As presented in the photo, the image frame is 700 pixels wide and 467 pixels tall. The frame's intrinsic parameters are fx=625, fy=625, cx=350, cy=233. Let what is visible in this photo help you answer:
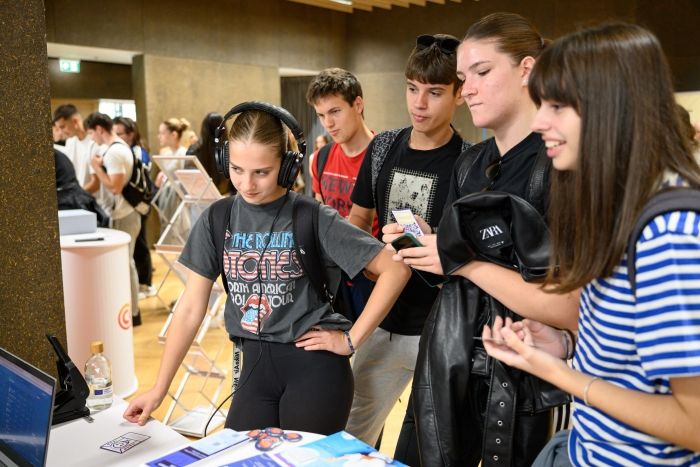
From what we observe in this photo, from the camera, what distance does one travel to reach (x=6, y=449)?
4.49 feet

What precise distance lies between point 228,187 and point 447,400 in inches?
125

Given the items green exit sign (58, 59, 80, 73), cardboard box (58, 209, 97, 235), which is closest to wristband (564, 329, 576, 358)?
cardboard box (58, 209, 97, 235)

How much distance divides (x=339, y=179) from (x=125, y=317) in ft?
5.51

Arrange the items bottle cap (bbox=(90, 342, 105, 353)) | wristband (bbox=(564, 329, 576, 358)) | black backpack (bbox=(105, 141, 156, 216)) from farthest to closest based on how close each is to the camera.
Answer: black backpack (bbox=(105, 141, 156, 216)) < bottle cap (bbox=(90, 342, 105, 353)) < wristband (bbox=(564, 329, 576, 358))

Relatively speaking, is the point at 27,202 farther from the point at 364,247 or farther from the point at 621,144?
the point at 621,144

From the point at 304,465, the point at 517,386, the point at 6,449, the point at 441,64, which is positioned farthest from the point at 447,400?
the point at 441,64

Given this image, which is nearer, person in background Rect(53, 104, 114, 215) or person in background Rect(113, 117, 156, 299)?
person in background Rect(53, 104, 114, 215)

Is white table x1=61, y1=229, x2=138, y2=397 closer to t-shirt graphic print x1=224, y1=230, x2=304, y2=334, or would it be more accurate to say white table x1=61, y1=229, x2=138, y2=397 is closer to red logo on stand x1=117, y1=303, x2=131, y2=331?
red logo on stand x1=117, y1=303, x2=131, y2=331

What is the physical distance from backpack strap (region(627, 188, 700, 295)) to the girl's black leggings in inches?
38.5

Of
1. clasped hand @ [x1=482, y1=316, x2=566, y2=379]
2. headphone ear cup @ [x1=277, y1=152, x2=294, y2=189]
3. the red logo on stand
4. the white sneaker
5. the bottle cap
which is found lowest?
the white sneaker

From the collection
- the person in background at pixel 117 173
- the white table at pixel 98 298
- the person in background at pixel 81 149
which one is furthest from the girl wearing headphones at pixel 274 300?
the person in background at pixel 81 149

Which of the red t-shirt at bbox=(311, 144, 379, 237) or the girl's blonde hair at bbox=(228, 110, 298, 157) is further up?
the girl's blonde hair at bbox=(228, 110, 298, 157)

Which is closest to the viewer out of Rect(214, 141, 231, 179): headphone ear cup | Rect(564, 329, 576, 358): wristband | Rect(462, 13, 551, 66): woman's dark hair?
Rect(564, 329, 576, 358): wristband

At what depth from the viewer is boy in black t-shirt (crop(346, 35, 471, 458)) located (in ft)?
6.64
